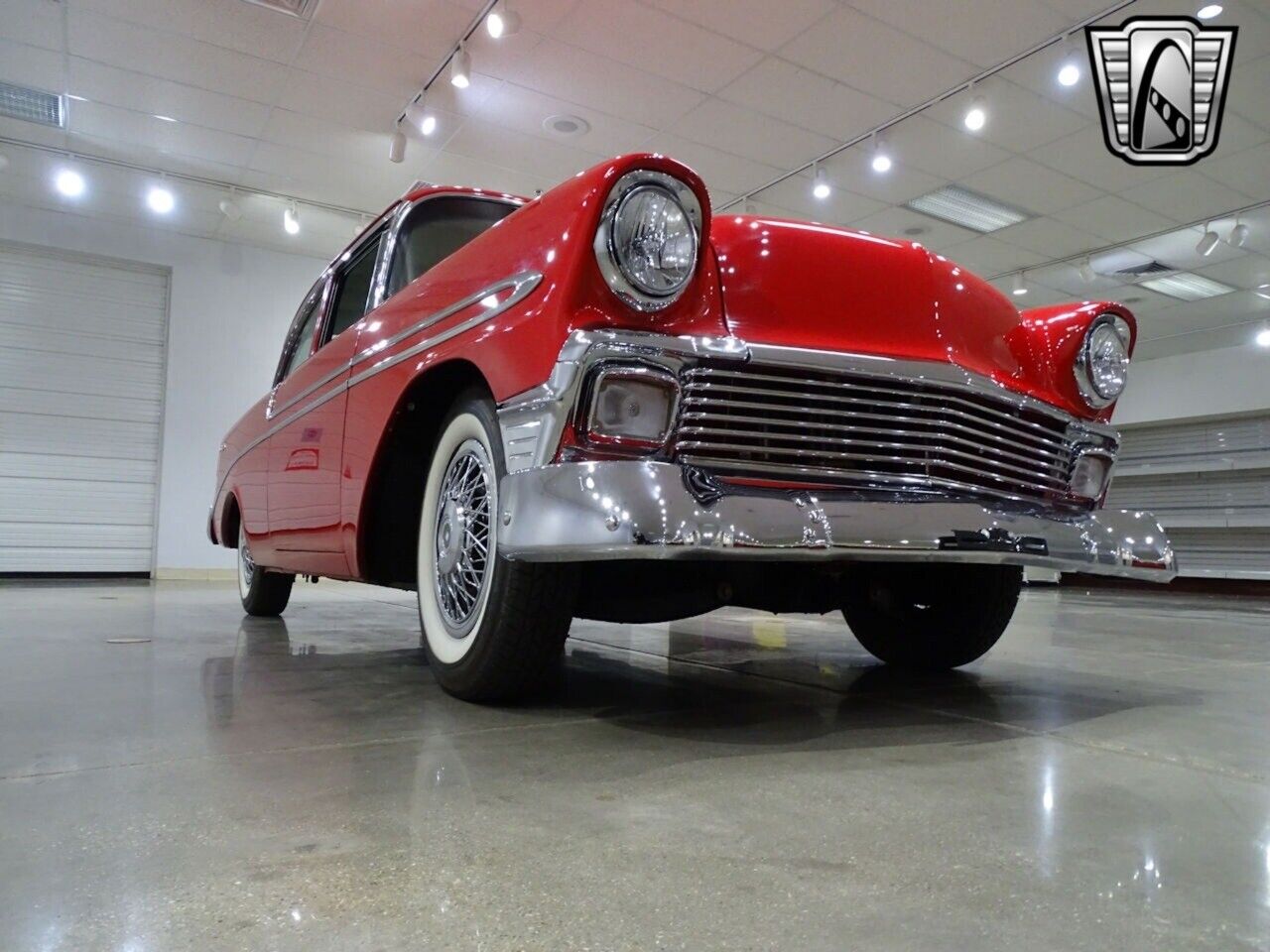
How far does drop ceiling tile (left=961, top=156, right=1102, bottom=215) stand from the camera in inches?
299

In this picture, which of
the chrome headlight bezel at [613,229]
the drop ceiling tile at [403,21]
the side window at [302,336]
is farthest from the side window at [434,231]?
the drop ceiling tile at [403,21]

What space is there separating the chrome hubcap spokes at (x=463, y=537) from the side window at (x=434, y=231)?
2.92 feet

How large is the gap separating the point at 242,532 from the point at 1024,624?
410cm

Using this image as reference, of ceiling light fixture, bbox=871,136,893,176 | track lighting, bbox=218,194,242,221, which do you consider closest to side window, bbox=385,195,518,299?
ceiling light fixture, bbox=871,136,893,176

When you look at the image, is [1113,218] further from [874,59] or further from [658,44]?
[658,44]

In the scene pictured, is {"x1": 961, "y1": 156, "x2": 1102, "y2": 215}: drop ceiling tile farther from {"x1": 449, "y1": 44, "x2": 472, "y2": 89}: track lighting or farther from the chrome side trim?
the chrome side trim

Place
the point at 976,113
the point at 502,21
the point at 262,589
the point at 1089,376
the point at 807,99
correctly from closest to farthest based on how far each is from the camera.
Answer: the point at 1089,376 → the point at 262,589 → the point at 502,21 → the point at 976,113 → the point at 807,99

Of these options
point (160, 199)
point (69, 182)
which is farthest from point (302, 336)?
point (69, 182)

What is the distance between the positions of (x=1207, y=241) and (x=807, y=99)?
4.86 metres

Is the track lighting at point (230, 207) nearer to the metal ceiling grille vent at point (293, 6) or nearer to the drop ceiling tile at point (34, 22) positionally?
the drop ceiling tile at point (34, 22)

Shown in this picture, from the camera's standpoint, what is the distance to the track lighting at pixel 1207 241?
28.2ft

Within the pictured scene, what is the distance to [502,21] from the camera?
5332mm

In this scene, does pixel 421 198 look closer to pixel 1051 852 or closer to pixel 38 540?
pixel 1051 852

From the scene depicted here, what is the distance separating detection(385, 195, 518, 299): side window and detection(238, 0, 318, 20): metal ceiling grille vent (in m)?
3.66
